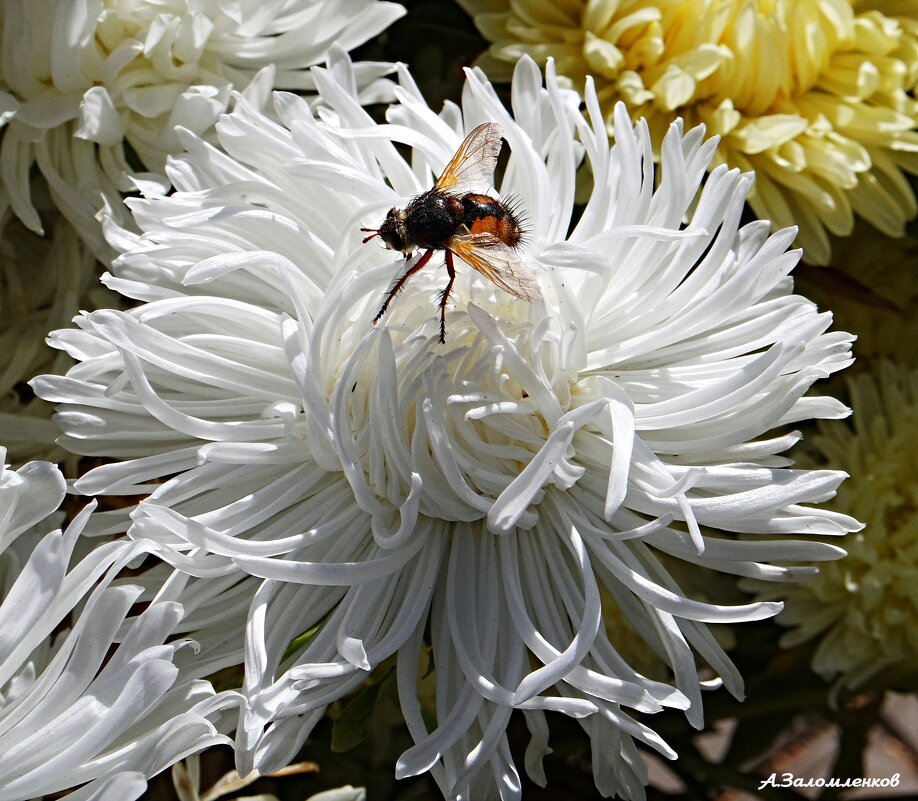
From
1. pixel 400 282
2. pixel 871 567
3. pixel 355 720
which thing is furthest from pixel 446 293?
pixel 871 567

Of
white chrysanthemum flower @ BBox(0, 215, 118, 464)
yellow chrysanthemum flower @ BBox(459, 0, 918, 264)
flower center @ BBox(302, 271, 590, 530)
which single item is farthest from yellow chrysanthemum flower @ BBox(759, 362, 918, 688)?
white chrysanthemum flower @ BBox(0, 215, 118, 464)

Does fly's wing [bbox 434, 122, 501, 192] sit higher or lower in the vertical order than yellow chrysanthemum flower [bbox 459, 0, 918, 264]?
higher

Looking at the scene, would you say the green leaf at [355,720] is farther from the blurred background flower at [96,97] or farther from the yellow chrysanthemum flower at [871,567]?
the yellow chrysanthemum flower at [871,567]

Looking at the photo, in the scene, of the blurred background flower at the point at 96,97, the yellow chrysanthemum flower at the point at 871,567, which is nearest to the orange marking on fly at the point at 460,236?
the blurred background flower at the point at 96,97

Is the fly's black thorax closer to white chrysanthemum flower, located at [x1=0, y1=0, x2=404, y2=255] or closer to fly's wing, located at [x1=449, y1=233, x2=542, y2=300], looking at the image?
fly's wing, located at [x1=449, y1=233, x2=542, y2=300]

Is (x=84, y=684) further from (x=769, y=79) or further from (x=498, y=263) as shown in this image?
(x=769, y=79)

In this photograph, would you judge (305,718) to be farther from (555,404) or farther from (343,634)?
(555,404)

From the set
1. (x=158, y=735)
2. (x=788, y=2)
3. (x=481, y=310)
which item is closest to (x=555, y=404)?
(x=481, y=310)
